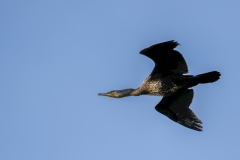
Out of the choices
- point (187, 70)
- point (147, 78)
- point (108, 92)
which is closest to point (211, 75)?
point (187, 70)

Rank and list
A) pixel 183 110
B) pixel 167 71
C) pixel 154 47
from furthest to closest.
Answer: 1. pixel 183 110
2. pixel 167 71
3. pixel 154 47

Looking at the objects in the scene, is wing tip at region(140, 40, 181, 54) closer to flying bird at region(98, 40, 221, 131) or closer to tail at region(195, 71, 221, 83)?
flying bird at region(98, 40, 221, 131)

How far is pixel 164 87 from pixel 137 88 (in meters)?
0.87

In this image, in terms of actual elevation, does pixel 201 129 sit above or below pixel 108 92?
below

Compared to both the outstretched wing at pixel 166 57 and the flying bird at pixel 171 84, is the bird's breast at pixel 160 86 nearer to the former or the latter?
the flying bird at pixel 171 84

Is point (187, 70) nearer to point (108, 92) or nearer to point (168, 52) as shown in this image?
point (168, 52)

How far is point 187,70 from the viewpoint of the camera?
48.1 feet

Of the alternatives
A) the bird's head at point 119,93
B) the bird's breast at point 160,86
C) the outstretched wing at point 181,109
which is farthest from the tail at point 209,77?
the bird's head at point 119,93

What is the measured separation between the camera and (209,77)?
14.1 meters

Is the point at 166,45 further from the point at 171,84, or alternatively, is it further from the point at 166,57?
the point at 171,84

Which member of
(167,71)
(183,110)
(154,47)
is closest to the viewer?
(154,47)

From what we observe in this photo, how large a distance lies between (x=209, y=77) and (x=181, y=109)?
6.91ft

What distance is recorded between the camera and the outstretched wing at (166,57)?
45.4 feet

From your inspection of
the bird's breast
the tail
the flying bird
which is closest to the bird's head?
the flying bird
